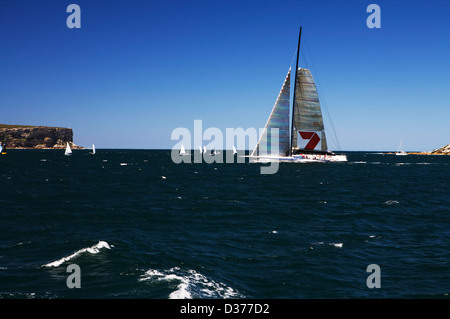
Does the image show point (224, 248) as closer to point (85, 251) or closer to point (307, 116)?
point (85, 251)

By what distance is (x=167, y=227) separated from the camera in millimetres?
18859

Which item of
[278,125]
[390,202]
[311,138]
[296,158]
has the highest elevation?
[278,125]

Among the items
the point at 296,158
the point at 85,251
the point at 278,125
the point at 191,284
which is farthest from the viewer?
the point at 296,158

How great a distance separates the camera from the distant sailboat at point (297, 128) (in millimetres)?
60625

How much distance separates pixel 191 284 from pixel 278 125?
52550mm

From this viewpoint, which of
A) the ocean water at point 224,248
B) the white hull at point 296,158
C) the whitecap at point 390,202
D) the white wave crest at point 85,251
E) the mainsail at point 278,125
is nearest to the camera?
the ocean water at point 224,248

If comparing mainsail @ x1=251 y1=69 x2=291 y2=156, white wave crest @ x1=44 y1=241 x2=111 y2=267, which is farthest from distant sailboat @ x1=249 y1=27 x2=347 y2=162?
white wave crest @ x1=44 y1=241 x2=111 y2=267

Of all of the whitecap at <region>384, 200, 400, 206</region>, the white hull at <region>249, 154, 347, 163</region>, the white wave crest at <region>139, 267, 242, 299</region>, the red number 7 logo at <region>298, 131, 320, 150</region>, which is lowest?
the white wave crest at <region>139, 267, 242, 299</region>

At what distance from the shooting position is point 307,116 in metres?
65.8

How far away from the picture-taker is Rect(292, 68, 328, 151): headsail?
213 feet

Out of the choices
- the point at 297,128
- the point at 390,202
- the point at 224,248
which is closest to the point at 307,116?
the point at 297,128

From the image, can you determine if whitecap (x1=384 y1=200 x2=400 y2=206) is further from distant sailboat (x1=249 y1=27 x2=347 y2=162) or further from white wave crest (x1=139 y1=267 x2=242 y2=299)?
distant sailboat (x1=249 y1=27 x2=347 y2=162)

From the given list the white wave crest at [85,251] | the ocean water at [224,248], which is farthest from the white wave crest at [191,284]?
the white wave crest at [85,251]

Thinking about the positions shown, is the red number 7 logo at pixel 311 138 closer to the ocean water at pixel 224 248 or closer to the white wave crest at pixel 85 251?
the ocean water at pixel 224 248
